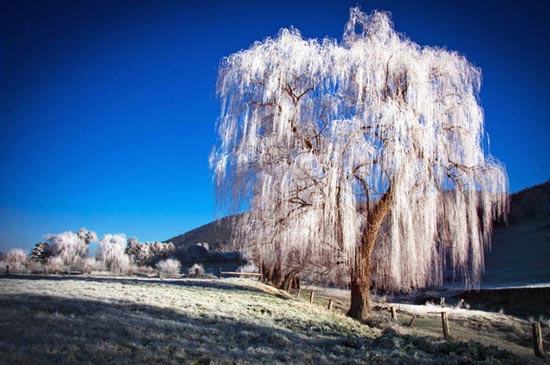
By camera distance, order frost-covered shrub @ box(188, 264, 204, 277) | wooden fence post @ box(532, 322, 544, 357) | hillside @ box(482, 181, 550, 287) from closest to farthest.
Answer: wooden fence post @ box(532, 322, 544, 357)
frost-covered shrub @ box(188, 264, 204, 277)
hillside @ box(482, 181, 550, 287)

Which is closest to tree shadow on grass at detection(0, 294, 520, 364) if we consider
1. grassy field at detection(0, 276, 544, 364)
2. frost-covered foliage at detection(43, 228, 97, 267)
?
grassy field at detection(0, 276, 544, 364)

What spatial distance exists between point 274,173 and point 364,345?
5.07 metres

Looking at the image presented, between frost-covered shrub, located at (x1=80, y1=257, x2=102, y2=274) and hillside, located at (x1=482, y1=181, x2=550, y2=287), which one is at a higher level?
hillside, located at (x1=482, y1=181, x2=550, y2=287)

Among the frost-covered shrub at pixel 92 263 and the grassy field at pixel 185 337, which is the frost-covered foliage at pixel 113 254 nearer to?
the frost-covered shrub at pixel 92 263

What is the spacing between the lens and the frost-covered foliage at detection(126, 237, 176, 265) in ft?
166

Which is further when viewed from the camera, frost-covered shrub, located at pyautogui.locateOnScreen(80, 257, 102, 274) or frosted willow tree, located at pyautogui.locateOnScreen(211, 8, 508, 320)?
frost-covered shrub, located at pyautogui.locateOnScreen(80, 257, 102, 274)

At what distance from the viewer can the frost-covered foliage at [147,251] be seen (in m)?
50.5

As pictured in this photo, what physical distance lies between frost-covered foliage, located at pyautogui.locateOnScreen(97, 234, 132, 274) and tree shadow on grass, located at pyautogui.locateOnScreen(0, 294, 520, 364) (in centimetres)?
2979

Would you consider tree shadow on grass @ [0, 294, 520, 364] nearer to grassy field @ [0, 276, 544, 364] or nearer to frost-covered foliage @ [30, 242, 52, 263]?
grassy field @ [0, 276, 544, 364]

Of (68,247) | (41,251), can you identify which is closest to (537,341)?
(68,247)

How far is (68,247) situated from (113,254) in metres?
4.67

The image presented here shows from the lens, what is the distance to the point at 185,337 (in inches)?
287

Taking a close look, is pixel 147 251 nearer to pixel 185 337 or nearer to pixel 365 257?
pixel 365 257

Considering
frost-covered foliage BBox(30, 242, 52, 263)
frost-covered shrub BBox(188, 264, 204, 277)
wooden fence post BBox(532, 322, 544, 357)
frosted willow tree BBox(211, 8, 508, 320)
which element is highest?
frosted willow tree BBox(211, 8, 508, 320)
